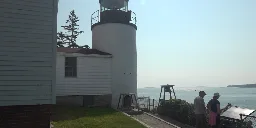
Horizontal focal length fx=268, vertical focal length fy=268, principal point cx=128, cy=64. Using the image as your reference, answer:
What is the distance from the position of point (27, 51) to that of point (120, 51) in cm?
1275

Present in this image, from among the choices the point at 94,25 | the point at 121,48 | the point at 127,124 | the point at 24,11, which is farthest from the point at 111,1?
the point at 24,11

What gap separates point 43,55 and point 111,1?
48.6ft

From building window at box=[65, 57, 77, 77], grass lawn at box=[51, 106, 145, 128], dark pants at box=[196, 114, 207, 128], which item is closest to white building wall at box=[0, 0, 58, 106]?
grass lawn at box=[51, 106, 145, 128]

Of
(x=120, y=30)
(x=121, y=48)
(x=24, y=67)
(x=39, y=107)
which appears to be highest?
(x=120, y=30)

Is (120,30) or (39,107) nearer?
(39,107)

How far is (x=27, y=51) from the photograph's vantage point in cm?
866

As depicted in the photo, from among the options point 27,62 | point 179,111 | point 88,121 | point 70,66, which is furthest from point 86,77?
point 27,62

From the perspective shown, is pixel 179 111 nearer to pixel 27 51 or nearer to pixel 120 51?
pixel 120 51

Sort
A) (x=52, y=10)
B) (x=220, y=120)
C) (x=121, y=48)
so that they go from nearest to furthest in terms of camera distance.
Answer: (x=52, y=10) < (x=220, y=120) < (x=121, y=48)

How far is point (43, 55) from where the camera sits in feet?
29.2

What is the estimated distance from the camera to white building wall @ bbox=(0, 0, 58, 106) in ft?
27.4

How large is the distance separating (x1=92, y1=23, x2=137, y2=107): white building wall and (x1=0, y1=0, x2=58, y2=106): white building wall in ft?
38.2

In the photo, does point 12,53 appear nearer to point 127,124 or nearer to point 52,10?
point 52,10

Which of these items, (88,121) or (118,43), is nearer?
(88,121)
